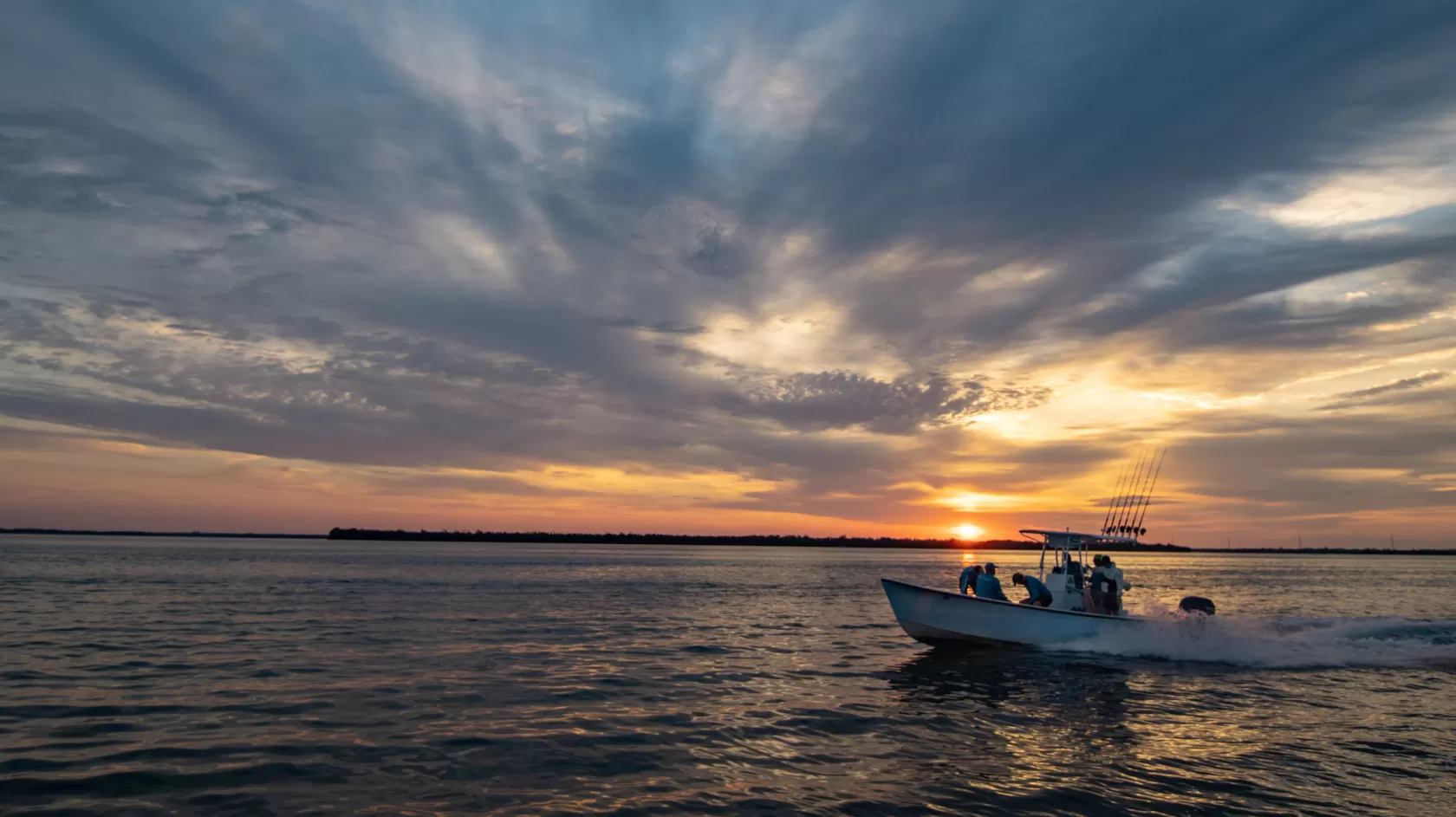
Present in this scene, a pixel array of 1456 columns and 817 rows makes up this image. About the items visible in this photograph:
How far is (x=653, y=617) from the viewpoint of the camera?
35.2m

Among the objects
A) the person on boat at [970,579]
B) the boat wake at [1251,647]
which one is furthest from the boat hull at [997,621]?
the person on boat at [970,579]

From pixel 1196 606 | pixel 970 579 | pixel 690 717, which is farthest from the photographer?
pixel 1196 606

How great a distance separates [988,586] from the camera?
88.0 ft

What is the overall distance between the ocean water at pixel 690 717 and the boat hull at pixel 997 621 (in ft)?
1.85

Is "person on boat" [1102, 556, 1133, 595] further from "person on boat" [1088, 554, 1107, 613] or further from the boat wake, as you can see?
the boat wake

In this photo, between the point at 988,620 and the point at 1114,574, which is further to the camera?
the point at 1114,574

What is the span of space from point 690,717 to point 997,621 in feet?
43.9

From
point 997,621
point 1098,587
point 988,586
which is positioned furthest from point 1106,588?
point 997,621

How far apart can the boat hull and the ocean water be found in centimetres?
56

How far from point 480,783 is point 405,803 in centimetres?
115

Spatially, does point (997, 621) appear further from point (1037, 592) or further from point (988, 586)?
point (1037, 592)

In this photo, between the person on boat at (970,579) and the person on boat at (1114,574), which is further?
the person on boat at (1114,574)

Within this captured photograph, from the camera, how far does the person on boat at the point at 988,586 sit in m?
26.5

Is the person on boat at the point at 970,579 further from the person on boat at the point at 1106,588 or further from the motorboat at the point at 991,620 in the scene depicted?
the person on boat at the point at 1106,588
